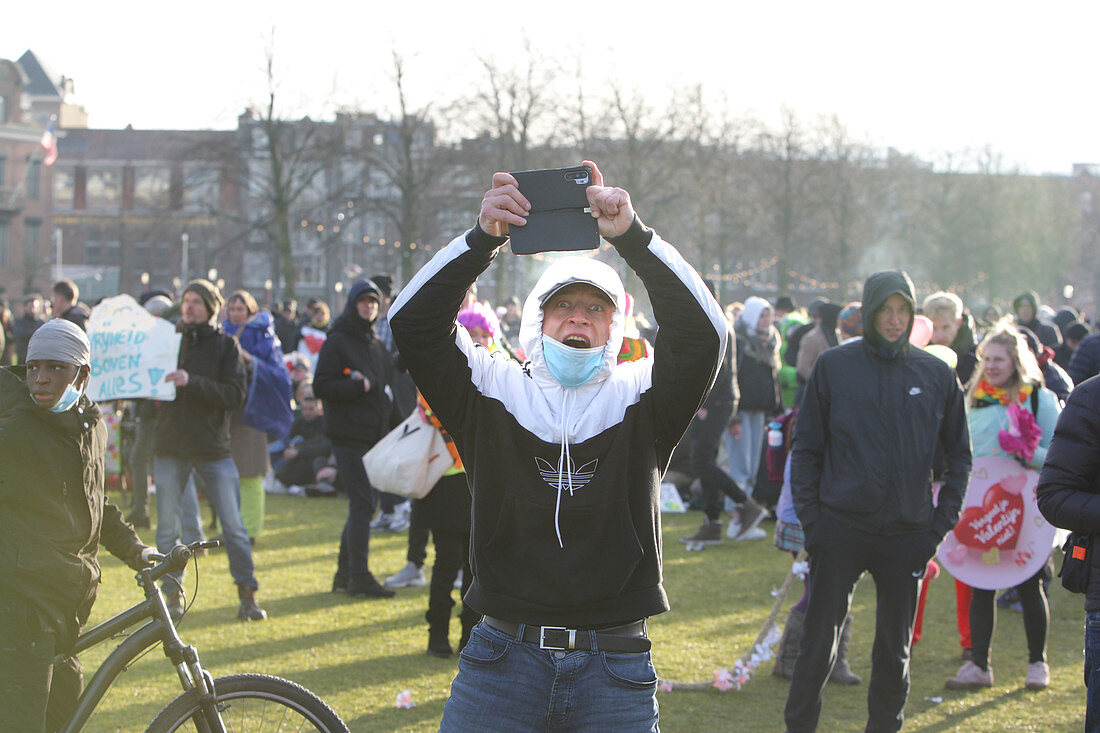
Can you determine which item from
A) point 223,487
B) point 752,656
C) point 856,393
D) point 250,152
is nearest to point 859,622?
point 752,656

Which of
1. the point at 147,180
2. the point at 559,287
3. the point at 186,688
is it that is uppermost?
the point at 147,180

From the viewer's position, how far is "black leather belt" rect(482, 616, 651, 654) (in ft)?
9.50

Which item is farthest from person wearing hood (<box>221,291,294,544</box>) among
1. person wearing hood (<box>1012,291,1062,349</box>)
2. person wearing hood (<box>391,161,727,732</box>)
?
person wearing hood (<box>1012,291,1062,349</box>)

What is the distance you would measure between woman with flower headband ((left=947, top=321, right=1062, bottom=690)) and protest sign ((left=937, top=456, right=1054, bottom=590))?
115 millimetres

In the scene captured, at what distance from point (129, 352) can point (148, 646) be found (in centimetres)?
480

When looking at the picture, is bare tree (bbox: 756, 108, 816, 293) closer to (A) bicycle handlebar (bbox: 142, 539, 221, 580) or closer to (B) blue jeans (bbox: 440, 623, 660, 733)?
(A) bicycle handlebar (bbox: 142, 539, 221, 580)

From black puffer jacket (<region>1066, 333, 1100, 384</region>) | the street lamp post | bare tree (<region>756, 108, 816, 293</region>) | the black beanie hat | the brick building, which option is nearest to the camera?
the black beanie hat

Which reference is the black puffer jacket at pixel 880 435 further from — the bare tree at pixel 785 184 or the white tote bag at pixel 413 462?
the bare tree at pixel 785 184

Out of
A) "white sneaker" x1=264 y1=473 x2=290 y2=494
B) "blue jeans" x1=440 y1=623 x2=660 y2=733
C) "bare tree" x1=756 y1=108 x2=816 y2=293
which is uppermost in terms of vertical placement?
"bare tree" x1=756 y1=108 x2=816 y2=293

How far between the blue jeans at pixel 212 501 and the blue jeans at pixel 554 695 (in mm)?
5117

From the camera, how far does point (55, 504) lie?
13.0ft

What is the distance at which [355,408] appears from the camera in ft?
27.5

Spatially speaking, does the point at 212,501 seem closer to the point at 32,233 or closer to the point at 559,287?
the point at 559,287

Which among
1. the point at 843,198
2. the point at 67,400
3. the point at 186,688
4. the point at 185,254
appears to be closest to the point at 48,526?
the point at 67,400
